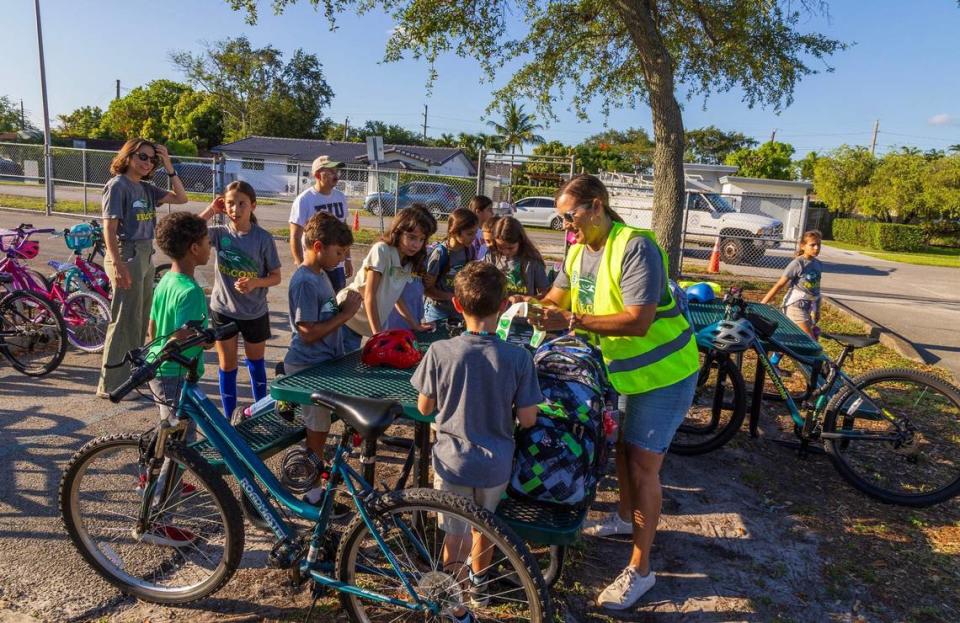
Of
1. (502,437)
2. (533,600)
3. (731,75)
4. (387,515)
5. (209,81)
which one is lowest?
(533,600)

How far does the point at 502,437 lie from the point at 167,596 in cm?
162

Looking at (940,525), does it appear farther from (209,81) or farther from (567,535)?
(209,81)

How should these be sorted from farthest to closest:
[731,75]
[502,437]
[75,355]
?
[731,75], [75,355], [502,437]

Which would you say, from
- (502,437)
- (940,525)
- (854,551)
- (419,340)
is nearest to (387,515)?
(502,437)

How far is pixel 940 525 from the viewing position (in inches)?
154

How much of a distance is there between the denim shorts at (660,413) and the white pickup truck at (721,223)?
47.9 feet

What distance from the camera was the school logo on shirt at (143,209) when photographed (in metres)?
4.76

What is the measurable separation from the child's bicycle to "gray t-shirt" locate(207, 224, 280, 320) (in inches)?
55.5

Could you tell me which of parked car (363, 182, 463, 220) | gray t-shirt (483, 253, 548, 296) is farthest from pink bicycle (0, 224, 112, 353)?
parked car (363, 182, 463, 220)

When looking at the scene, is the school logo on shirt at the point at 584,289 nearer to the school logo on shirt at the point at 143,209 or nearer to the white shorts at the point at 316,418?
the white shorts at the point at 316,418

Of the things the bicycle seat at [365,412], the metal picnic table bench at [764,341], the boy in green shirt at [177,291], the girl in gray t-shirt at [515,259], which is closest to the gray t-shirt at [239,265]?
the boy in green shirt at [177,291]

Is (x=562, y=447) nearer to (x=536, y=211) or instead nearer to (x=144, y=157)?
(x=144, y=157)

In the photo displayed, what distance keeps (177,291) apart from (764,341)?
152 inches

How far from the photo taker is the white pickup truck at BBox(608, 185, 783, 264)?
57.3 feet
